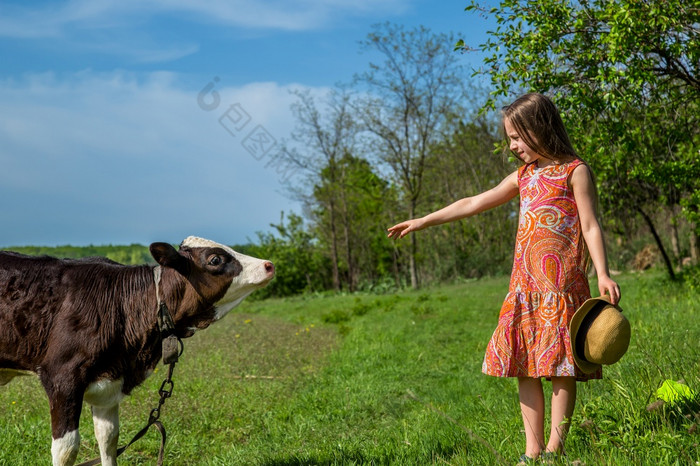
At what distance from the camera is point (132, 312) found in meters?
4.01

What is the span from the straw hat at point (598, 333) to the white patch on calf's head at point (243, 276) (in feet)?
5.65

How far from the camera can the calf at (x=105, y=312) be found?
379 centimetres

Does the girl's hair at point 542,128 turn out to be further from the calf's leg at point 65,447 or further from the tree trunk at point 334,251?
the tree trunk at point 334,251

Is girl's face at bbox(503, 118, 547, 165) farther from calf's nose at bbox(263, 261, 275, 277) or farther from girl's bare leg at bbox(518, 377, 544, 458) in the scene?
calf's nose at bbox(263, 261, 275, 277)

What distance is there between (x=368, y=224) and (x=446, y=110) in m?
5.91

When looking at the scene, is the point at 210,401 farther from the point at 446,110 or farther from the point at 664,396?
the point at 446,110

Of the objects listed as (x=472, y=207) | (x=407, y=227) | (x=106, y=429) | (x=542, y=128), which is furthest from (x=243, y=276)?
(x=542, y=128)

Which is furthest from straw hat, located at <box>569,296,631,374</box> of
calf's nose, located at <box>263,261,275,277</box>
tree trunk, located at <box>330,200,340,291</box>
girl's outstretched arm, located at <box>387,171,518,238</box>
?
tree trunk, located at <box>330,200,340,291</box>

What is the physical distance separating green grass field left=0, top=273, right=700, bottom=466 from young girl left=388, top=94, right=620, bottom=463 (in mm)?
293

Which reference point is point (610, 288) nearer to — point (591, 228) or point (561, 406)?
point (591, 228)

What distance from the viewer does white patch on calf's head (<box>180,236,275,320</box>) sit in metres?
3.92

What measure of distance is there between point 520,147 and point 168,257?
219 centimetres

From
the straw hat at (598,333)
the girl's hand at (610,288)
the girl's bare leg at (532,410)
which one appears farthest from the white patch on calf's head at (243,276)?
the girl's hand at (610,288)

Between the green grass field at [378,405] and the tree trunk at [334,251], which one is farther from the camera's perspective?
the tree trunk at [334,251]
